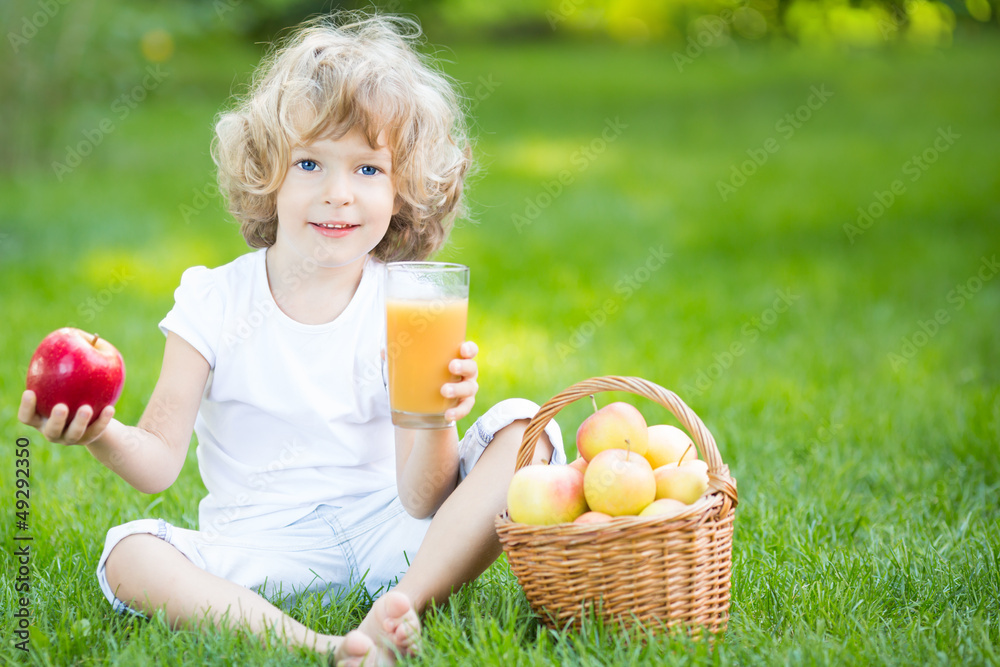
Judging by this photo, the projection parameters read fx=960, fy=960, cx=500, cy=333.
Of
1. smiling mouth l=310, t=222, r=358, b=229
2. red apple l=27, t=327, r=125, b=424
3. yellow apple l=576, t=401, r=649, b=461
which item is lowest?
yellow apple l=576, t=401, r=649, b=461

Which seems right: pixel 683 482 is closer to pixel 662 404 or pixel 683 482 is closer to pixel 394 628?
pixel 662 404

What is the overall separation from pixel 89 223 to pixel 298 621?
480cm

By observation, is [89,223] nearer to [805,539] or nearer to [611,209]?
[611,209]

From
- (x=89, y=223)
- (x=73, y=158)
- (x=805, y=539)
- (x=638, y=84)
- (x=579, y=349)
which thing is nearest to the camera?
(x=805, y=539)

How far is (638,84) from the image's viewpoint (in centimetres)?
1317

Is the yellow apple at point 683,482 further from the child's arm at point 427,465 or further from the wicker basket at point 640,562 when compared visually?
the child's arm at point 427,465

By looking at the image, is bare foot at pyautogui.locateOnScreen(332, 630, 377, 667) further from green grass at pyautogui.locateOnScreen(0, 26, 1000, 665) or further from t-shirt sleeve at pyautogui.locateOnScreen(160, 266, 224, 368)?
t-shirt sleeve at pyautogui.locateOnScreen(160, 266, 224, 368)

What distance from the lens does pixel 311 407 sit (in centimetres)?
212

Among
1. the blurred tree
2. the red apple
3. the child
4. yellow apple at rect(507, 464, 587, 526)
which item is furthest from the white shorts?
the blurred tree

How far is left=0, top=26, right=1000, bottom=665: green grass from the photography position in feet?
6.48

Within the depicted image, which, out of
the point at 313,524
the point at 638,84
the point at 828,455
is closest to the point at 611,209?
the point at 828,455

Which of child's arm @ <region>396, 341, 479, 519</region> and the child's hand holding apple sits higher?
the child's hand holding apple

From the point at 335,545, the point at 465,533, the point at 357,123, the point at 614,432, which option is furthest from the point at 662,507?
the point at 357,123

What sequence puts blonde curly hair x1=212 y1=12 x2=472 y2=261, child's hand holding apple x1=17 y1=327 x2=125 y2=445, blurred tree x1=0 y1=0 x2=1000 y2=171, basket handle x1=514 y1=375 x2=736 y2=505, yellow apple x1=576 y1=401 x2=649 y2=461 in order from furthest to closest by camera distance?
blurred tree x1=0 y1=0 x2=1000 y2=171 → blonde curly hair x1=212 y1=12 x2=472 y2=261 → yellow apple x1=576 y1=401 x2=649 y2=461 → basket handle x1=514 y1=375 x2=736 y2=505 → child's hand holding apple x1=17 y1=327 x2=125 y2=445
